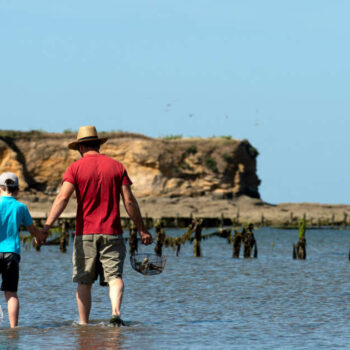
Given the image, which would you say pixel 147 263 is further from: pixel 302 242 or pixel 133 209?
pixel 302 242

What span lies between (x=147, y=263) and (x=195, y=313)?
5.67 feet

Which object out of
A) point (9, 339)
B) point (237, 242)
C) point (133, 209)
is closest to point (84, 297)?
point (9, 339)

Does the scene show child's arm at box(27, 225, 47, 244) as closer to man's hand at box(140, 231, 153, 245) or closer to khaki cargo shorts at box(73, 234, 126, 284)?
khaki cargo shorts at box(73, 234, 126, 284)

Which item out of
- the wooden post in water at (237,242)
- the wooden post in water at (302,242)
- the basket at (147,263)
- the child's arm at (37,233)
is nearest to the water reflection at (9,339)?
the child's arm at (37,233)

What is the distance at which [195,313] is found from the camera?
39.9ft

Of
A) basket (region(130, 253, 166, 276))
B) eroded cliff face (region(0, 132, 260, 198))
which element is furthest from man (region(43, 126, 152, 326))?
eroded cliff face (region(0, 132, 260, 198))

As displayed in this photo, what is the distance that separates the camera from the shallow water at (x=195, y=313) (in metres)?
9.14

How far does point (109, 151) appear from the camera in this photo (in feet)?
303

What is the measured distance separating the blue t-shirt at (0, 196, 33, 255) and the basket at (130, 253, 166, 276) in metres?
1.76

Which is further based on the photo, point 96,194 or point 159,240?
point 159,240

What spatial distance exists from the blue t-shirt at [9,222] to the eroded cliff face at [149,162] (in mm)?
78531

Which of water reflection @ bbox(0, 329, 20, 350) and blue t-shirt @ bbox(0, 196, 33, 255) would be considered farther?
blue t-shirt @ bbox(0, 196, 33, 255)

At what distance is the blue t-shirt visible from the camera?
9.44 m

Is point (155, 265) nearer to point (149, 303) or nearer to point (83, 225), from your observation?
point (83, 225)
